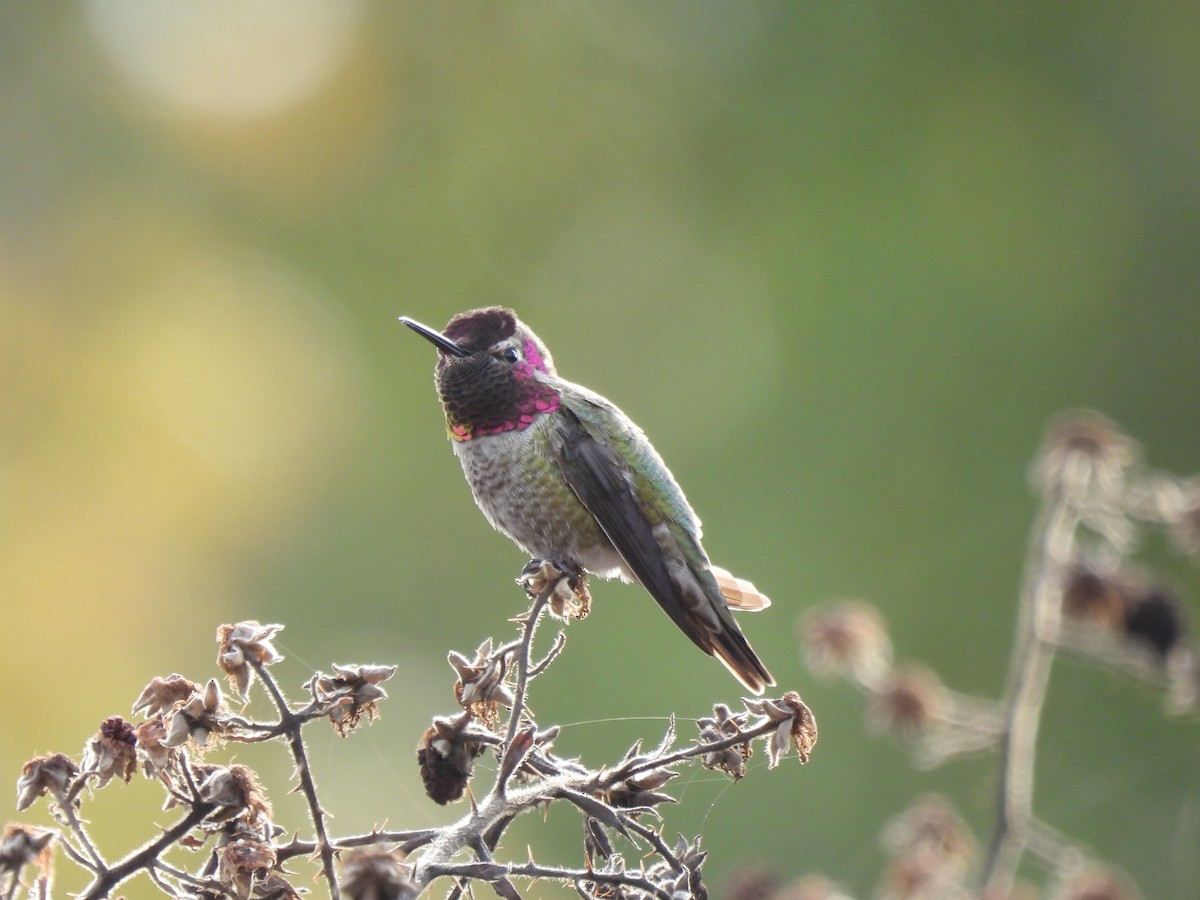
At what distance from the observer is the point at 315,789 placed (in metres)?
2.30

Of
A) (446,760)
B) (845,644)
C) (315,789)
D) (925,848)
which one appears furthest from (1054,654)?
(315,789)

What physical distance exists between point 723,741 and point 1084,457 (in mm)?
2144

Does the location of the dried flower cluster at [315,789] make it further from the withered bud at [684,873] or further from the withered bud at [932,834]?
the withered bud at [932,834]

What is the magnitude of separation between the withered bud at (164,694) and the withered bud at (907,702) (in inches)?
100

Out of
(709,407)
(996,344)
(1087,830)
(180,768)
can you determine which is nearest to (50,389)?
(709,407)

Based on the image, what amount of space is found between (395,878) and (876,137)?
1559 centimetres

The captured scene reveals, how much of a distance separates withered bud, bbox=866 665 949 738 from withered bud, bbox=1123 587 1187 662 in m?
0.70

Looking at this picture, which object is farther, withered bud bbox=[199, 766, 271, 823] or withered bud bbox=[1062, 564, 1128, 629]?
withered bud bbox=[1062, 564, 1128, 629]

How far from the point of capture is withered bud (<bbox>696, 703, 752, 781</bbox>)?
2635 mm

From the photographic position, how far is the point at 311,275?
17.6 metres

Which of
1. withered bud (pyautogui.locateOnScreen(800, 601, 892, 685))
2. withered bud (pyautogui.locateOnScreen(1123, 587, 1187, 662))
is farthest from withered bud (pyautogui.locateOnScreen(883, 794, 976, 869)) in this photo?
withered bud (pyautogui.locateOnScreen(1123, 587, 1187, 662))

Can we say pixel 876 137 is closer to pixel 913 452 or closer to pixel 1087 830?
pixel 913 452

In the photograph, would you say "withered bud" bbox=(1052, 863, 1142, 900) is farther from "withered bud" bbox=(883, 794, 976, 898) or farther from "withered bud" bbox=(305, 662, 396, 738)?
"withered bud" bbox=(305, 662, 396, 738)

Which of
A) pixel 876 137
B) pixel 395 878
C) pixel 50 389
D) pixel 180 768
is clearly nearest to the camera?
pixel 395 878
